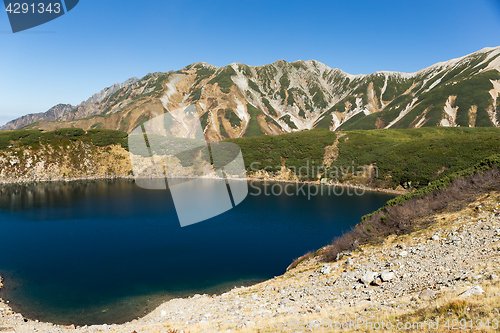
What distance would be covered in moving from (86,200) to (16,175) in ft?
148

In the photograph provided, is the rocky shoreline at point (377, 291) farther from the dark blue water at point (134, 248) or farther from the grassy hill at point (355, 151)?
the grassy hill at point (355, 151)

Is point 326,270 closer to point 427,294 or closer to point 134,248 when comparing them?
point 427,294

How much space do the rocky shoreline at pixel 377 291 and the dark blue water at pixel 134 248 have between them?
9.21 ft

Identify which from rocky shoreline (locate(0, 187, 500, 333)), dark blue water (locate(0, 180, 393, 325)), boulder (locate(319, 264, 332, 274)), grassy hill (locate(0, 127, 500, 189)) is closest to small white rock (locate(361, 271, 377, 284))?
rocky shoreline (locate(0, 187, 500, 333))

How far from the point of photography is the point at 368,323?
9.53 metres

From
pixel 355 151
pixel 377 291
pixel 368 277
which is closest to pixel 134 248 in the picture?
pixel 368 277

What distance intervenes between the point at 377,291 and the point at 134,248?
89.9ft

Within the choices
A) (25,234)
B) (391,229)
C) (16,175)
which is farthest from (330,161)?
(16,175)

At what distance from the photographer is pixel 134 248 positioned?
104ft

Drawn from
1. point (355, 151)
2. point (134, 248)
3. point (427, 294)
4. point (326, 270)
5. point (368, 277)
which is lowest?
point (134, 248)

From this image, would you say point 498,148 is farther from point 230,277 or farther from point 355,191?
point 230,277

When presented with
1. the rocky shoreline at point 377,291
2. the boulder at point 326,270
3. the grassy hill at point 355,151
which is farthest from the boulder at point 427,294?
the grassy hill at point 355,151

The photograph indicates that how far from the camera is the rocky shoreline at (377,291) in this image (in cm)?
1012

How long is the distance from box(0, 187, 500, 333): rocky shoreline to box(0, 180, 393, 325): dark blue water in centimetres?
281
